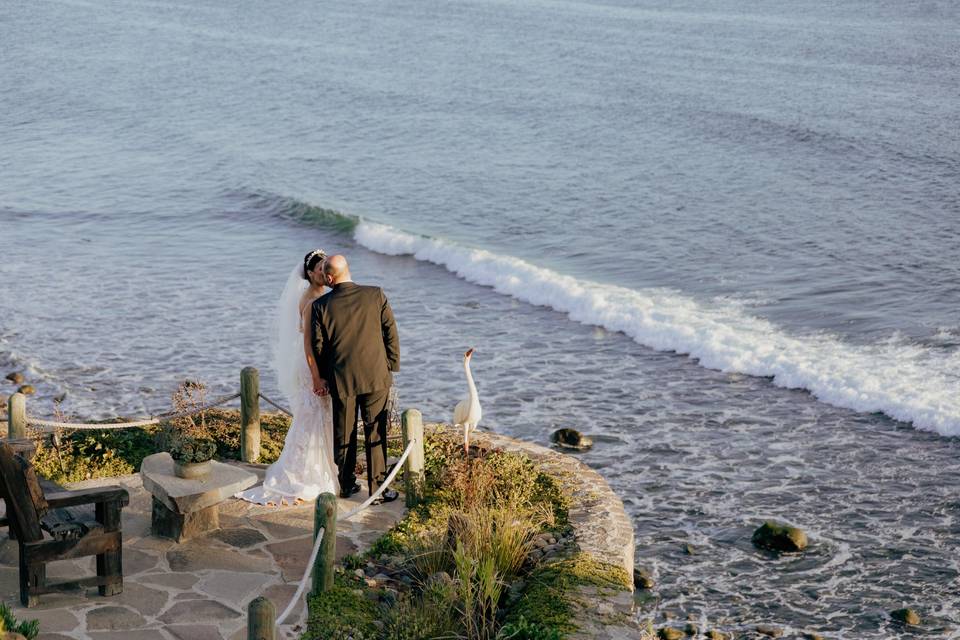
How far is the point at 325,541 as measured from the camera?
27.0 feet

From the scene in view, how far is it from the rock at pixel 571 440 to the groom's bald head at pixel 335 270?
5.85 meters

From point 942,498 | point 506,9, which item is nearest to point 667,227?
point 942,498

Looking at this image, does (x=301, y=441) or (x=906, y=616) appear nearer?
(x=301, y=441)

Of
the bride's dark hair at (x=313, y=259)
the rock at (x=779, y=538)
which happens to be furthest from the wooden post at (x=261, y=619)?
the rock at (x=779, y=538)

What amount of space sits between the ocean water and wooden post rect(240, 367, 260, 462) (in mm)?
3944

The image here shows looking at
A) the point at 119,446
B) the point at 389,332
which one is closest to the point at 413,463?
the point at 389,332

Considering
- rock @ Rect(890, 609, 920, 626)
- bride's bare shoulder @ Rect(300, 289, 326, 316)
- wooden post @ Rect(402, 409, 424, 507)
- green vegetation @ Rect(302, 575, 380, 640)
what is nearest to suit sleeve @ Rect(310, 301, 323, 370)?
bride's bare shoulder @ Rect(300, 289, 326, 316)

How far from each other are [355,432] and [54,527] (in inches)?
109

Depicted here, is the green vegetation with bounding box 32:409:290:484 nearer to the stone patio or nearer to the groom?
the stone patio

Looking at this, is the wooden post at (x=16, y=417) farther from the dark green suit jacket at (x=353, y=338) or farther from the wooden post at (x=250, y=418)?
the dark green suit jacket at (x=353, y=338)

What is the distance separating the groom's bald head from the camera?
9992 mm

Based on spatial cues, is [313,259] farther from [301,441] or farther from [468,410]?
[468,410]

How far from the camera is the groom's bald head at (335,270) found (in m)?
9.99

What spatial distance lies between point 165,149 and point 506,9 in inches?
1376
